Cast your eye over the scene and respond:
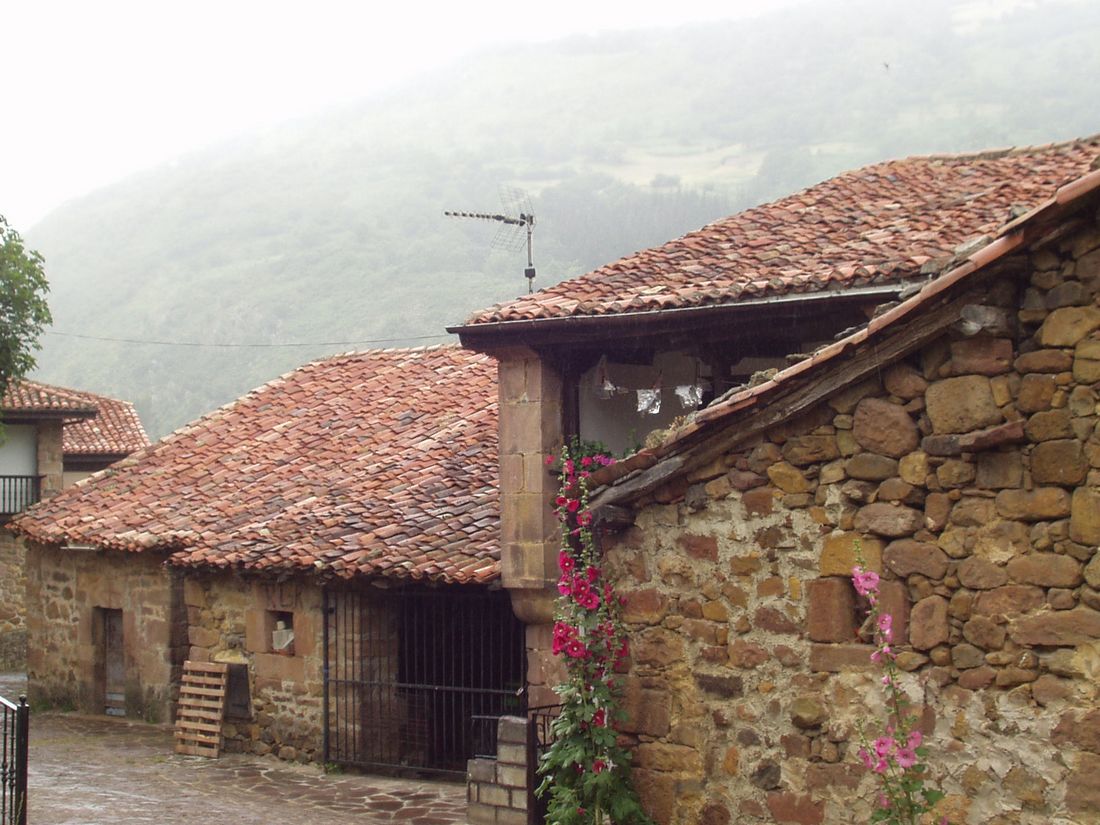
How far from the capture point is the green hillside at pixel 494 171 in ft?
201

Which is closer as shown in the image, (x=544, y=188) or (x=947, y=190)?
(x=947, y=190)

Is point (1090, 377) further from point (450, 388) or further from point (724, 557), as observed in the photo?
point (450, 388)

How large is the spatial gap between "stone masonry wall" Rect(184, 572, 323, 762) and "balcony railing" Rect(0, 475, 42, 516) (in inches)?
419

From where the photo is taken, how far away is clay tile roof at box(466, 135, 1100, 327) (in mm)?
10055

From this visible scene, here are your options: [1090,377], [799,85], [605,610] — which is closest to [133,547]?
[605,610]

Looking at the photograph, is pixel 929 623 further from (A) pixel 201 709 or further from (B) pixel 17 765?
(A) pixel 201 709

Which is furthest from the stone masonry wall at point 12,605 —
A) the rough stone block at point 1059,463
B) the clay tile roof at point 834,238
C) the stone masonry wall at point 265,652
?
the rough stone block at point 1059,463

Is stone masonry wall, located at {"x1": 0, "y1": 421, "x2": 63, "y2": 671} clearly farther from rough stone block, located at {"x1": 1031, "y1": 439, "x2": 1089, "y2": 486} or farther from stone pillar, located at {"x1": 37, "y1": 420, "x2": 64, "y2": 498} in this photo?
rough stone block, located at {"x1": 1031, "y1": 439, "x2": 1089, "y2": 486}

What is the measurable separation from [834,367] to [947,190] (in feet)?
19.2

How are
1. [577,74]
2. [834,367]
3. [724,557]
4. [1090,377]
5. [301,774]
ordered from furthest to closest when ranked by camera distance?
[577,74]
[301,774]
[724,557]
[834,367]
[1090,377]

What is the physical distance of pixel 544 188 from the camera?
269 ft

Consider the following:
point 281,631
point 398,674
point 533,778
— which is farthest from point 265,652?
point 533,778

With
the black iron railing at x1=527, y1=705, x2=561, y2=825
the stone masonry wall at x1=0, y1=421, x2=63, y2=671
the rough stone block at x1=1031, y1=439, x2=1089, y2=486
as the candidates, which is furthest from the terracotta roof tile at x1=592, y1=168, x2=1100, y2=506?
the stone masonry wall at x1=0, y1=421, x2=63, y2=671

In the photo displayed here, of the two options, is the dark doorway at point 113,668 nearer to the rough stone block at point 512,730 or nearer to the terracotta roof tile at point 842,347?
the rough stone block at point 512,730
